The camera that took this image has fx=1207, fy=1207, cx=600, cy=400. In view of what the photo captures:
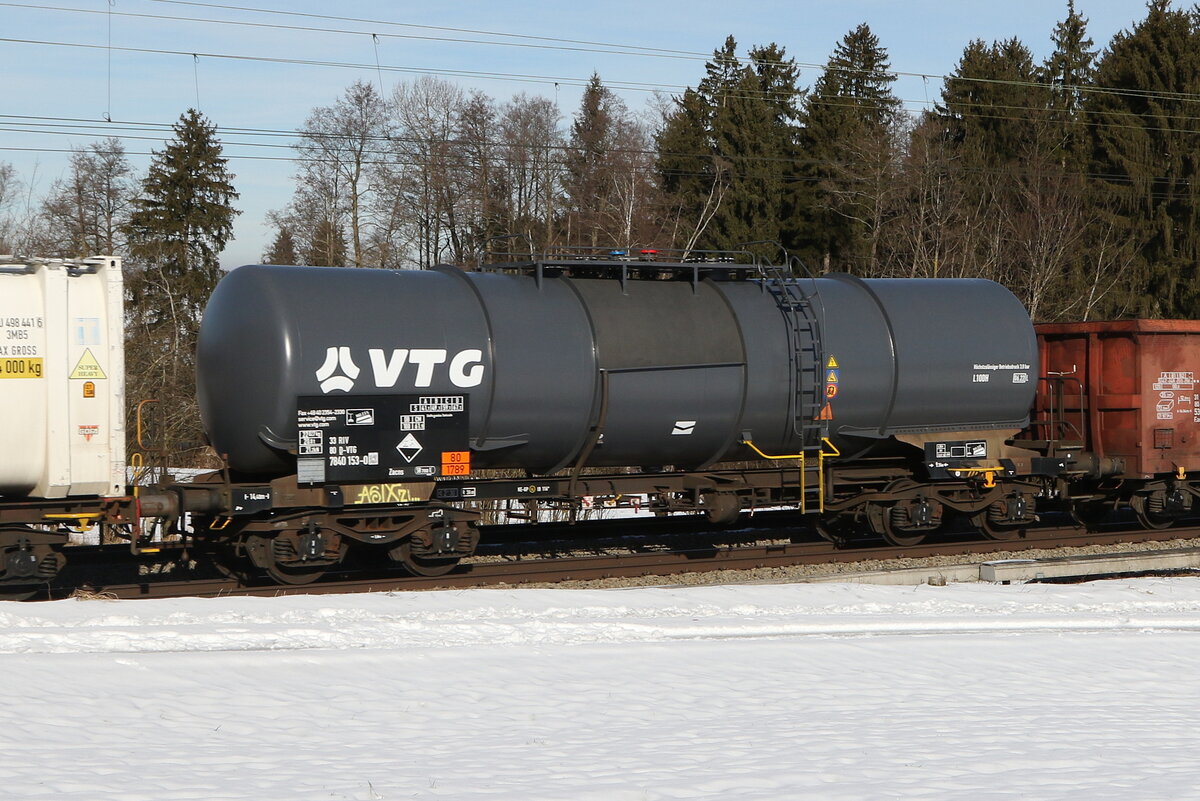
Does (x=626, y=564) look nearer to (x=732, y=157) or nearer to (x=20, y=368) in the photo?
(x=20, y=368)

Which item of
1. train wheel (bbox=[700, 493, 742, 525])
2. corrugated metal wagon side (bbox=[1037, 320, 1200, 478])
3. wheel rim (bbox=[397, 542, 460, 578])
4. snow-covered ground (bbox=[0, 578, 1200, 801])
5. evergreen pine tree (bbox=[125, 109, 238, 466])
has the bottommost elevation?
snow-covered ground (bbox=[0, 578, 1200, 801])

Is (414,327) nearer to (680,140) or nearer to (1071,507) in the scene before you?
(1071,507)

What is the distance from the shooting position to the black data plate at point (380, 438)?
44.3ft

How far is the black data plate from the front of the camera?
13.5 meters

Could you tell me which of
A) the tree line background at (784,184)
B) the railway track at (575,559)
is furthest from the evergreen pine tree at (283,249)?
the railway track at (575,559)

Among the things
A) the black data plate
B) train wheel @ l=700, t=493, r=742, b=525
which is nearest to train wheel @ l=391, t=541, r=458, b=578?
the black data plate

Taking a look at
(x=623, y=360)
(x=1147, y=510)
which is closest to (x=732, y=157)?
(x=1147, y=510)

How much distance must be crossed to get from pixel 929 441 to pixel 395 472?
7.54m

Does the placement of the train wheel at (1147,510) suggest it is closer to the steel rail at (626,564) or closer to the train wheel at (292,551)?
the steel rail at (626,564)

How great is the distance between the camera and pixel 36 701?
844cm

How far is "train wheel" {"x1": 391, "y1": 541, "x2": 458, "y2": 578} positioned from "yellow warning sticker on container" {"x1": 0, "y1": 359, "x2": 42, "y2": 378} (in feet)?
14.8

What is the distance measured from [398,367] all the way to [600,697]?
5728mm

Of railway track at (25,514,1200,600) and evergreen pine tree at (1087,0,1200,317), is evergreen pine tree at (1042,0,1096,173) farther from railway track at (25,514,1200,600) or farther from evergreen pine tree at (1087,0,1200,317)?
railway track at (25,514,1200,600)

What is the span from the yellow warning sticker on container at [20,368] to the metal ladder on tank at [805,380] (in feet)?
28.3
